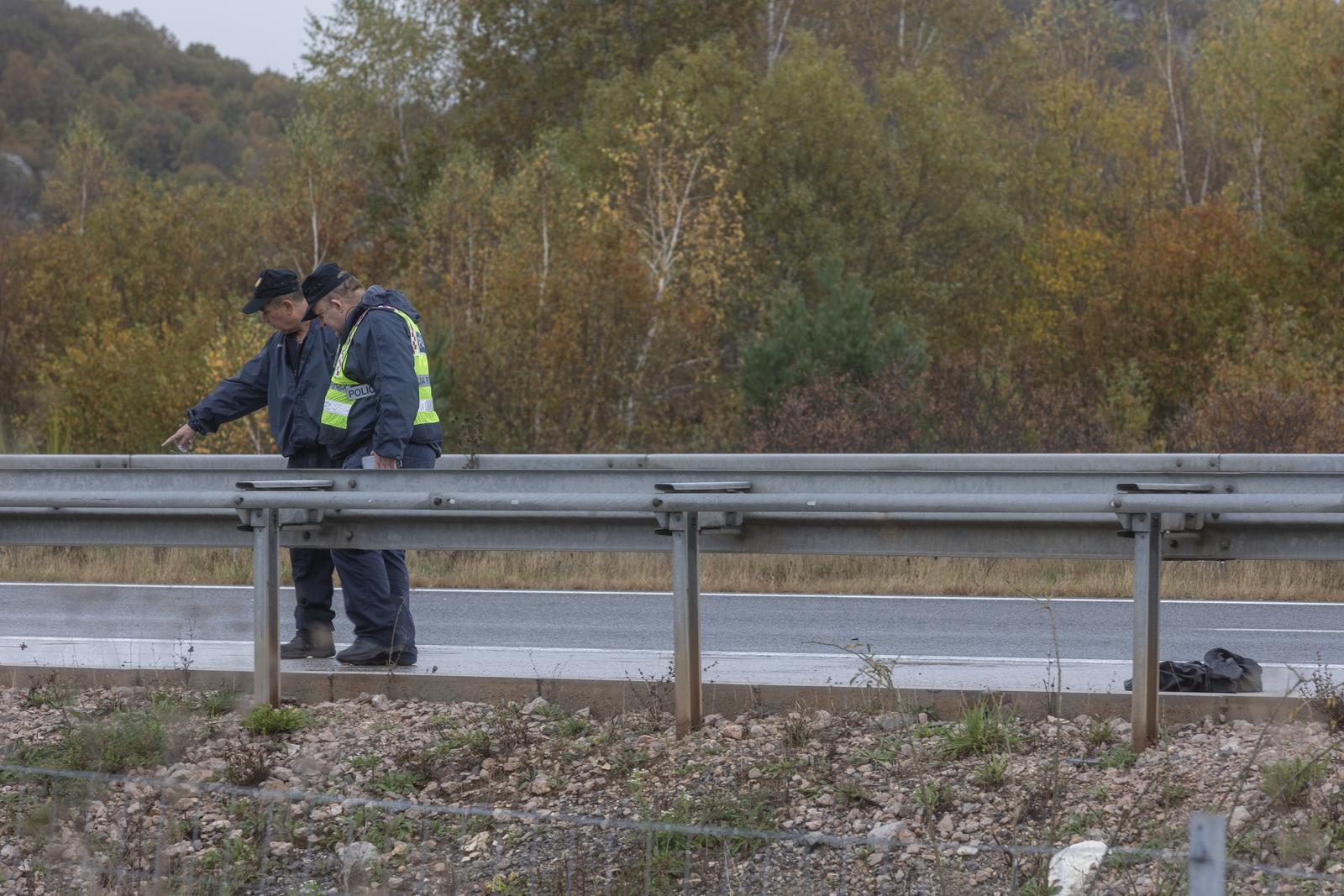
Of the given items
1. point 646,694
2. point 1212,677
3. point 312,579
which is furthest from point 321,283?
point 1212,677

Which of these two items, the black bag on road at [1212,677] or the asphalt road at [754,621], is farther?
the asphalt road at [754,621]

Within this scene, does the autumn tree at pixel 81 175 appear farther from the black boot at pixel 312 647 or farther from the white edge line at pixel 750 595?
the black boot at pixel 312 647

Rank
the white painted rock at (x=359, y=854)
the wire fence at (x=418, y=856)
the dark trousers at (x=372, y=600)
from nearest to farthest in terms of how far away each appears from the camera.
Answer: the wire fence at (x=418, y=856) → the white painted rock at (x=359, y=854) → the dark trousers at (x=372, y=600)

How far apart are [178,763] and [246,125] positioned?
3606 inches

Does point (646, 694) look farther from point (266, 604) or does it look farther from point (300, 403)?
point (300, 403)

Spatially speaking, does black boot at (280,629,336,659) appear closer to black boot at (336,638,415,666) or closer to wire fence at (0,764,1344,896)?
black boot at (336,638,415,666)

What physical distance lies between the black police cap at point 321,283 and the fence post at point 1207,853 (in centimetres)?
513

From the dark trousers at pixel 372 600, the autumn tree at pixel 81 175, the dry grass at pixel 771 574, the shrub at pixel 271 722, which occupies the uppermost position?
the autumn tree at pixel 81 175

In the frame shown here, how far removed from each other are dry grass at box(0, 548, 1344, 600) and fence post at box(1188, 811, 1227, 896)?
356 inches

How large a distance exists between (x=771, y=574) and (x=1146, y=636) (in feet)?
23.8

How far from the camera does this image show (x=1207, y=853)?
91.9 inches

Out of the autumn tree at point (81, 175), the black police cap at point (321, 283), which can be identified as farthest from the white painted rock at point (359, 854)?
the autumn tree at point (81, 175)

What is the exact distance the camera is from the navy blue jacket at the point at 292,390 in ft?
22.7

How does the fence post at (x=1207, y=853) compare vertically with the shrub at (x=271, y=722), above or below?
above
